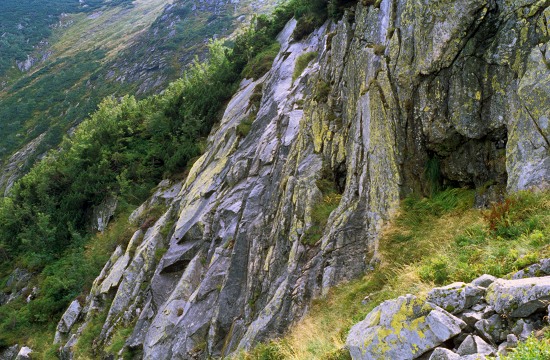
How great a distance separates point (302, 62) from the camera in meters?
22.5

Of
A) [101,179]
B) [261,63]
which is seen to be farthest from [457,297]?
[101,179]

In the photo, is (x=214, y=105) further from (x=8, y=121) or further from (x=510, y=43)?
(x=8, y=121)

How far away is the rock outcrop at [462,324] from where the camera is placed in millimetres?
5125

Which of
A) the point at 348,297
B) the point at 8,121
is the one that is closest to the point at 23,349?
the point at 348,297

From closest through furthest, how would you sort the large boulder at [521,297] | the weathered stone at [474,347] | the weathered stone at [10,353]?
1. the weathered stone at [474,347]
2. the large boulder at [521,297]
3. the weathered stone at [10,353]

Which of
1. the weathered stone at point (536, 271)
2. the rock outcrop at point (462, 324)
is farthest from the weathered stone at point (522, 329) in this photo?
the weathered stone at point (536, 271)

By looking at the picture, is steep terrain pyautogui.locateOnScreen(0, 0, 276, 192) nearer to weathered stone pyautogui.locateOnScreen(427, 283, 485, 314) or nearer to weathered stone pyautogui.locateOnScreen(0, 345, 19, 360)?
weathered stone pyautogui.locateOnScreen(0, 345, 19, 360)

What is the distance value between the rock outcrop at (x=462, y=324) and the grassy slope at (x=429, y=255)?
733 millimetres

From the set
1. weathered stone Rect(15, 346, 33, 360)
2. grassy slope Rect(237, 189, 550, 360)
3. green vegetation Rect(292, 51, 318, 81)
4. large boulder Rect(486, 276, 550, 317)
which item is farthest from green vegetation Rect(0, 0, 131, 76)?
large boulder Rect(486, 276, 550, 317)

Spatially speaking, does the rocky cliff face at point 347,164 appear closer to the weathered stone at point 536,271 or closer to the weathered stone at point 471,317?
the weathered stone at point 536,271

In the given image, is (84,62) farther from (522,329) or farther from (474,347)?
(522,329)

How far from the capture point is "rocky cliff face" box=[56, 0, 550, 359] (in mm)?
9516

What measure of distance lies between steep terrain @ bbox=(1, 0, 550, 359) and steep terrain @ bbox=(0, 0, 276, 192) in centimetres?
5286

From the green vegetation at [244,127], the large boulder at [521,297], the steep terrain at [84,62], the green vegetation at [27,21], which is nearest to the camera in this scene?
the large boulder at [521,297]
